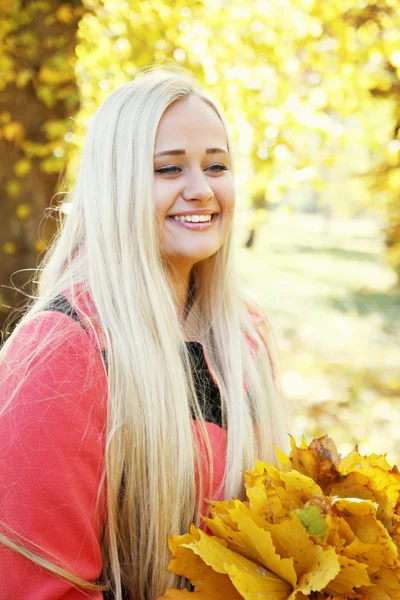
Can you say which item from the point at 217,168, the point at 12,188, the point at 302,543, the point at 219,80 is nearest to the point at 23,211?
the point at 12,188

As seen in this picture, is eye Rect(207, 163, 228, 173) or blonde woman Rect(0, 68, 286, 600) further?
eye Rect(207, 163, 228, 173)

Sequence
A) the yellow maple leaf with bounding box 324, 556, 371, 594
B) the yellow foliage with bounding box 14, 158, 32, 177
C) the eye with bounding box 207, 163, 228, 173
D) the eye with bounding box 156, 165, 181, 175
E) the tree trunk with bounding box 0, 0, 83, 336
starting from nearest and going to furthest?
1. the yellow maple leaf with bounding box 324, 556, 371, 594
2. the eye with bounding box 156, 165, 181, 175
3. the eye with bounding box 207, 163, 228, 173
4. the tree trunk with bounding box 0, 0, 83, 336
5. the yellow foliage with bounding box 14, 158, 32, 177

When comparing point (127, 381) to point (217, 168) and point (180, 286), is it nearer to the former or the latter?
point (180, 286)

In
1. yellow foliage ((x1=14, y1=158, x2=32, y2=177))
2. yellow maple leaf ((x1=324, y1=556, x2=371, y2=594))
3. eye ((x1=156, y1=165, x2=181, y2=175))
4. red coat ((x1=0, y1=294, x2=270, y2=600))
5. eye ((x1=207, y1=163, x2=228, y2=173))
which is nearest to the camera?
yellow maple leaf ((x1=324, y1=556, x2=371, y2=594))

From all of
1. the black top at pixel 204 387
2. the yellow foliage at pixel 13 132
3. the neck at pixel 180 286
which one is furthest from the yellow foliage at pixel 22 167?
the black top at pixel 204 387

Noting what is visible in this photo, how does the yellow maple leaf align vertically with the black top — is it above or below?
below

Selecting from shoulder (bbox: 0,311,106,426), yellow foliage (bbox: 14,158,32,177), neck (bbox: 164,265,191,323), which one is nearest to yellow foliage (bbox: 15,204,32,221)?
yellow foliage (bbox: 14,158,32,177)

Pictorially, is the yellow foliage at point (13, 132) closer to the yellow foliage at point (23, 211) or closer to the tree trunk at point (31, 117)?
the tree trunk at point (31, 117)

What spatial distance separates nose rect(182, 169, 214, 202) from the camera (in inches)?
72.8

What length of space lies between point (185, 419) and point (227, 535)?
0.41 metres

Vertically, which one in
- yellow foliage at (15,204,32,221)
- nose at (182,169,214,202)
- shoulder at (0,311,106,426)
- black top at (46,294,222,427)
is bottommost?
black top at (46,294,222,427)

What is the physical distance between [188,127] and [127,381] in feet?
2.42

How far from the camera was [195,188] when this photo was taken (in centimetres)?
185

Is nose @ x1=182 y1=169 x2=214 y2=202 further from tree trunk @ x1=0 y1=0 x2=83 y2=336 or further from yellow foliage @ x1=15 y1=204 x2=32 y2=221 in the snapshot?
yellow foliage @ x1=15 y1=204 x2=32 y2=221
